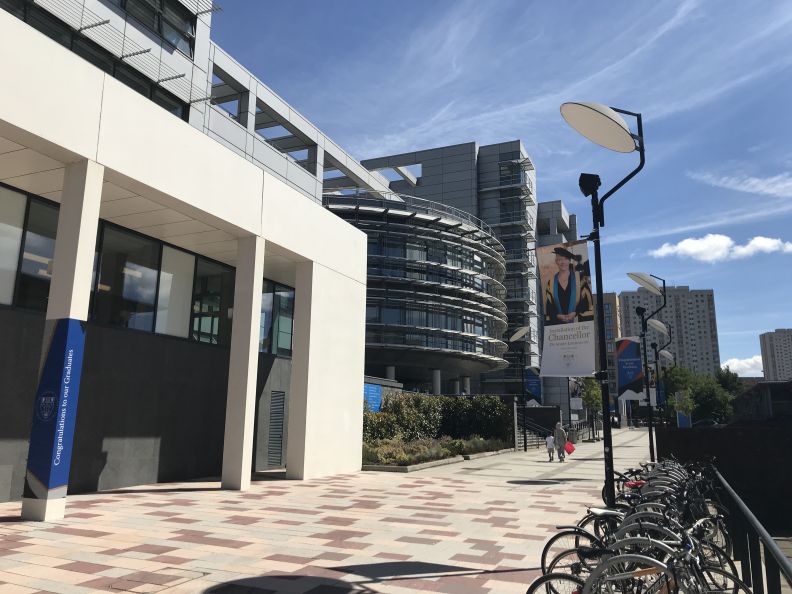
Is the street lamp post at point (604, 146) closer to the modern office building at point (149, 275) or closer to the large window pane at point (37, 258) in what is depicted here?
the modern office building at point (149, 275)

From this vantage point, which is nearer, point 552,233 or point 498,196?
point 498,196

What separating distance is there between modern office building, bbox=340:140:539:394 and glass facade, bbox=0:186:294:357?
7036cm

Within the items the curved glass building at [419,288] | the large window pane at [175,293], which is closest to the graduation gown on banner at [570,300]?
the large window pane at [175,293]

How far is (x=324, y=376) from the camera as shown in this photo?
19375 mm

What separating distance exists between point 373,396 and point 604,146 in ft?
72.7

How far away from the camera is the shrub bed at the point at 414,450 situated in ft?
75.4

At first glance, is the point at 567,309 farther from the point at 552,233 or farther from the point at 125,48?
the point at 552,233

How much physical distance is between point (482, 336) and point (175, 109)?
53520 mm

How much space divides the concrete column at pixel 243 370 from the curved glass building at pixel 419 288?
142 ft

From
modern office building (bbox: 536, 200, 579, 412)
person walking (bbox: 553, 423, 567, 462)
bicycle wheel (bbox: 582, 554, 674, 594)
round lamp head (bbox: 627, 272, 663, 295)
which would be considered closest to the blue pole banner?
bicycle wheel (bbox: 582, 554, 674, 594)

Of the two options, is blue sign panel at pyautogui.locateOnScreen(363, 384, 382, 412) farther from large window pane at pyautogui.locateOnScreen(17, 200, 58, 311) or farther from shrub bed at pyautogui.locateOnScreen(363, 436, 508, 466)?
large window pane at pyautogui.locateOnScreen(17, 200, 58, 311)

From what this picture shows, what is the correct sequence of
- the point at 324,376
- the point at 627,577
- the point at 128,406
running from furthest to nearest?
the point at 324,376 → the point at 128,406 → the point at 627,577

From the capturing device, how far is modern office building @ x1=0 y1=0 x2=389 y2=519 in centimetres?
1084

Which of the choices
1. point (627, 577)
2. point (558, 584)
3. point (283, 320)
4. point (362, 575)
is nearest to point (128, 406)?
point (283, 320)
